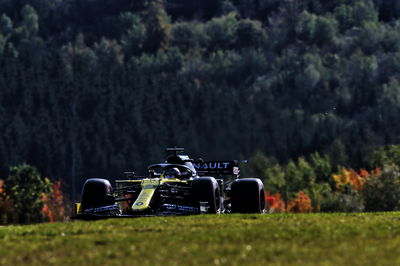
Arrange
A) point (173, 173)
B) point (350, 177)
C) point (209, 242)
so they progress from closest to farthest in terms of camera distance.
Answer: point (209, 242) → point (173, 173) → point (350, 177)

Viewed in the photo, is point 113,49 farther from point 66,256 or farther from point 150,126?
point 66,256

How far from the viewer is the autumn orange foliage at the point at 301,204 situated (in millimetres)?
93750

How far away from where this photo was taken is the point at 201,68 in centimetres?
18238

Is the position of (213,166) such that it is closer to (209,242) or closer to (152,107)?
(209,242)

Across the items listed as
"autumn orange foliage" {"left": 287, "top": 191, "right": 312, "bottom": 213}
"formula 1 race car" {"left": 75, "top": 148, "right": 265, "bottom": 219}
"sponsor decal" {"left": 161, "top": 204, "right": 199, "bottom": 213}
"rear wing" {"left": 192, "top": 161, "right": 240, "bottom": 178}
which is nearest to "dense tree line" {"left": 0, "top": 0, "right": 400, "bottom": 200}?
"autumn orange foliage" {"left": 287, "top": 191, "right": 312, "bottom": 213}

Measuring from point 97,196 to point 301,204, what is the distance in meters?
68.8

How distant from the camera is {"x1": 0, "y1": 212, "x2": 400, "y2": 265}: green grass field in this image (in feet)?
51.7

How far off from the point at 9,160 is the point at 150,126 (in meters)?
18.6

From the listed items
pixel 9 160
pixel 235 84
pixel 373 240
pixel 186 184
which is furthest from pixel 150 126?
pixel 373 240

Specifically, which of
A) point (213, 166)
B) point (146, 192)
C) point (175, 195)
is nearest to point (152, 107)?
point (213, 166)

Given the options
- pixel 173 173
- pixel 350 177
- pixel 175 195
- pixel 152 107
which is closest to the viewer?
pixel 175 195

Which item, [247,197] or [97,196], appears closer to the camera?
[247,197]

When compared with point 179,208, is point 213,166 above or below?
above

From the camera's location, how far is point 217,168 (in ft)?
96.1
